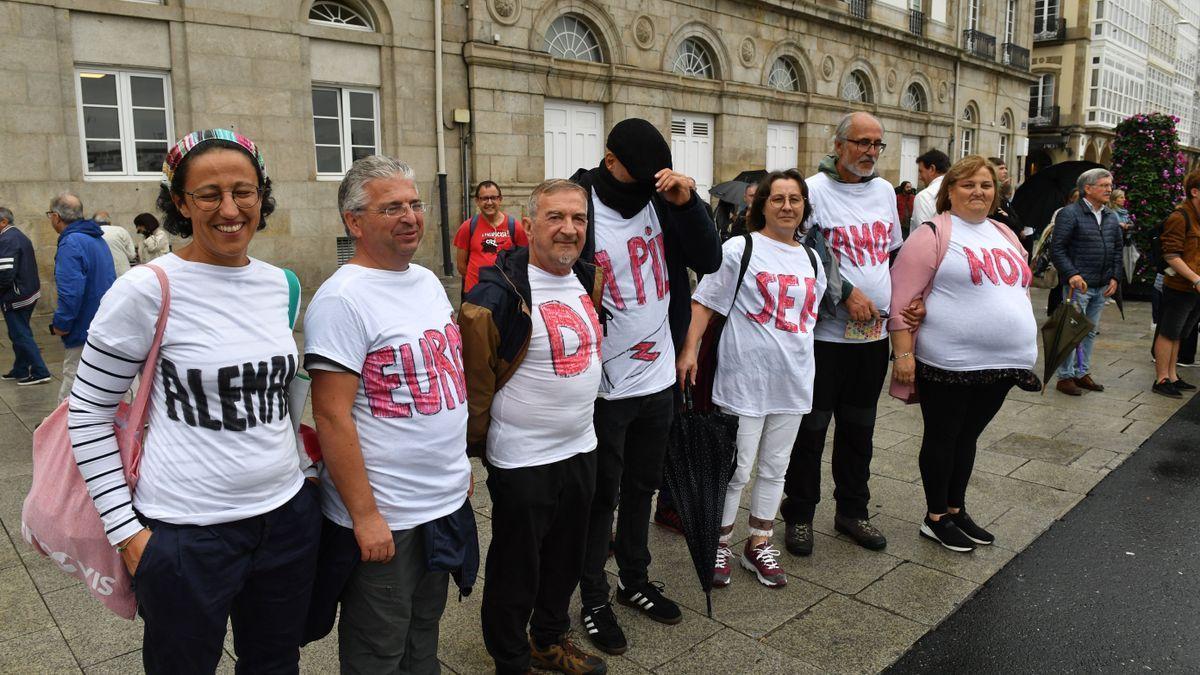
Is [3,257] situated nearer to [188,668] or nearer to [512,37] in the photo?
[188,668]

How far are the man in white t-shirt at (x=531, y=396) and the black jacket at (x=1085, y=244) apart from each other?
611 cm

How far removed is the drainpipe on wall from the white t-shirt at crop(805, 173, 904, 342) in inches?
414

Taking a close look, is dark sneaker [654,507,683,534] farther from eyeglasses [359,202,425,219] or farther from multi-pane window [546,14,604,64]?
multi-pane window [546,14,604,64]

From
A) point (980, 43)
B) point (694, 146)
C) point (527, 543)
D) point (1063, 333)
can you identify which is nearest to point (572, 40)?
point (694, 146)

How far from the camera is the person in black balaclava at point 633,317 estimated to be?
3.05m

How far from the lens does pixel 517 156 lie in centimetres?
1456

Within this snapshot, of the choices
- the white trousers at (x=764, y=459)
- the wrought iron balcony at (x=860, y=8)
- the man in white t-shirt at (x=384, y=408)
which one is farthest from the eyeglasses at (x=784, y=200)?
the wrought iron balcony at (x=860, y=8)

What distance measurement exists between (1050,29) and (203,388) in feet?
148

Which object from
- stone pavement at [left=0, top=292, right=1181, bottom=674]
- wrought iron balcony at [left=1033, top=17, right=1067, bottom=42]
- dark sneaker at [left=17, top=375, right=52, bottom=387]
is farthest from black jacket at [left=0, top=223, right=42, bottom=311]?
wrought iron balcony at [left=1033, top=17, right=1067, bottom=42]

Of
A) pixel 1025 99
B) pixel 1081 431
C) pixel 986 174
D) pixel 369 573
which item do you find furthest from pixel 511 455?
pixel 1025 99

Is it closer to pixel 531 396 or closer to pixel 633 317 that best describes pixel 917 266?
pixel 633 317

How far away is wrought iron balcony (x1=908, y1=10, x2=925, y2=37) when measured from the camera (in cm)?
2386

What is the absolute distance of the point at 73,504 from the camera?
1.93 m

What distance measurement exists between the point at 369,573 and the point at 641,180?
5.42 ft
